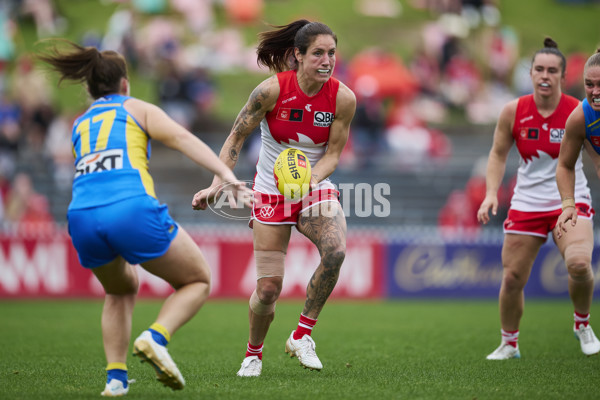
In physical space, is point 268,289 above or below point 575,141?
below

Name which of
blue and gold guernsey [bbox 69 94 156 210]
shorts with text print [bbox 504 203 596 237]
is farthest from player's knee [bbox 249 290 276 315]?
shorts with text print [bbox 504 203 596 237]

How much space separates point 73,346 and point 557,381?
4938 mm

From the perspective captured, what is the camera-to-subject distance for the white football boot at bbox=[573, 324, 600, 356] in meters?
7.39

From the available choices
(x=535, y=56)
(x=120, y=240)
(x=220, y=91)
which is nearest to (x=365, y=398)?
Result: (x=120, y=240)

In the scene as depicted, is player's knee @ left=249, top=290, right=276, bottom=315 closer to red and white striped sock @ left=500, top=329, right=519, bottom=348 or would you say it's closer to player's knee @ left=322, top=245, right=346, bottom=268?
player's knee @ left=322, top=245, right=346, bottom=268

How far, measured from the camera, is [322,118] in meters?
6.65

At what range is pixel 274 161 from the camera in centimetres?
677

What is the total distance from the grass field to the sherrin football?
148 centimetres

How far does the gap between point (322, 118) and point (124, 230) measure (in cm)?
226

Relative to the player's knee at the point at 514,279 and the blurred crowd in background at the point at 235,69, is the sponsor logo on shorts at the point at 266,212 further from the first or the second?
→ the blurred crowd in background at the point at 235,69

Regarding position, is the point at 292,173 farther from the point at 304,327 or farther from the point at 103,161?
the point at 103,161

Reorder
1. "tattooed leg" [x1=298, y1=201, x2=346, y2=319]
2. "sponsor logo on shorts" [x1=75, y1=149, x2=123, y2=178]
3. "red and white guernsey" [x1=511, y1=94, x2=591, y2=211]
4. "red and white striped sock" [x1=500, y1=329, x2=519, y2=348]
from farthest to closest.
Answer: "red and white striped sock" [x1=500, y1=329, x2=519, y2=348]
"red and white guernsey" [x1=511, y1=94, x2=591, y2=211]
"tattooed leg" [x1=298, y1=201, x2=346, y2=319]
"sponsor logo on shorts" [x1=75, y1=149, x2=123, y2=178]

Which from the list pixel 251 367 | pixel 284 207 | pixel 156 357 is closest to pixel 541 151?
pixel 284 207

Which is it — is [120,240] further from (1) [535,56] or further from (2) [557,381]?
(1) [535,56]
